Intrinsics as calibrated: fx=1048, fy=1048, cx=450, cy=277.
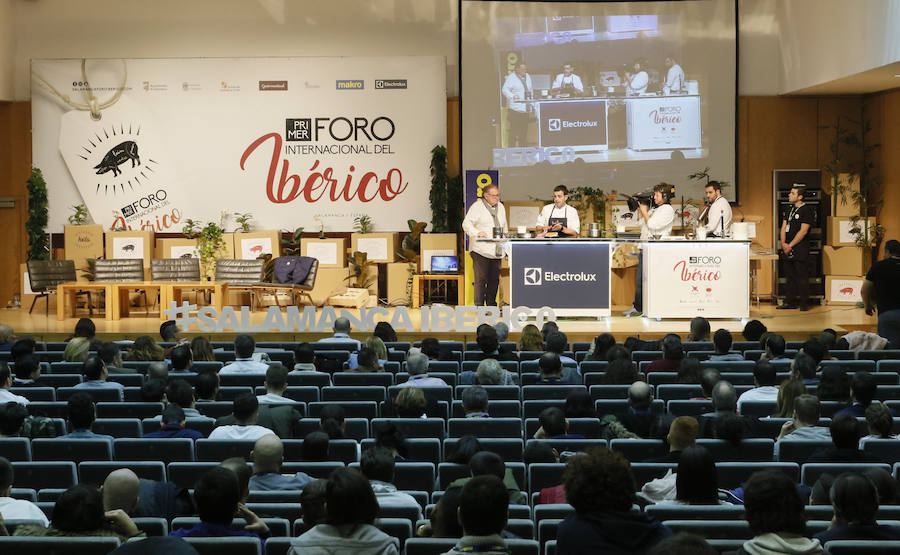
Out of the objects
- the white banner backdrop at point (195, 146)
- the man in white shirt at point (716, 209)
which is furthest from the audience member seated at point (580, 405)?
the white banner backdrop at point (195, 146)

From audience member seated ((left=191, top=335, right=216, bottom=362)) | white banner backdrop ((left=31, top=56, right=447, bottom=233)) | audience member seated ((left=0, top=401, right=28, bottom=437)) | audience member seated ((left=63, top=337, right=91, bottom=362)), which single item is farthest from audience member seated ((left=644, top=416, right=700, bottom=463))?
white banner backdrop ((left=31, top=56, right=447, bottom=233))

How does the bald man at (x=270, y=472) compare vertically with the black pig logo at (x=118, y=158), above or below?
below

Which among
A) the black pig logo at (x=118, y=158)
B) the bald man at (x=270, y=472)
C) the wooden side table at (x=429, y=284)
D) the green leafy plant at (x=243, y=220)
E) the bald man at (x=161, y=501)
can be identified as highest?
the black pig logo at (x=118, y=158)

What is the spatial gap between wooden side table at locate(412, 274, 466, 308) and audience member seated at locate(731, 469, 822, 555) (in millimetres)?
11684

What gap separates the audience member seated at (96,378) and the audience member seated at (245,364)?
0.90 metres

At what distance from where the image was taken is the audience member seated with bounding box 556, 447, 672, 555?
2900 millimetres

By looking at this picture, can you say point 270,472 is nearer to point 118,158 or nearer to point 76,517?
point 76,517

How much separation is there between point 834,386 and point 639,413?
1.27 meters

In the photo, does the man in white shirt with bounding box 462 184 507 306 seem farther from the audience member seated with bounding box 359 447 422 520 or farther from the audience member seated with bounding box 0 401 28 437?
the audience member seated with bounding box 359 447 422 520

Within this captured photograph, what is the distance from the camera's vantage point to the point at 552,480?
509 cm

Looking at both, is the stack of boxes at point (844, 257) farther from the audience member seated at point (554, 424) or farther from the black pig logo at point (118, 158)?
the audience member seated at point (554, 424)

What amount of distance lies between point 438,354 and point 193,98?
9281 millimetres

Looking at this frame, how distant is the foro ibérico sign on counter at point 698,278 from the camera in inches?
466

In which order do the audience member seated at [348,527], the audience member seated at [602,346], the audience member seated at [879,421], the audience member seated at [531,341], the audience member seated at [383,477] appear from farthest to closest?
the audience member seated at [531,341], the audience member seated at [602,346], the audience member seated at [879,421], the audience member seated at [383,477], the audience member seated at [348,527]
